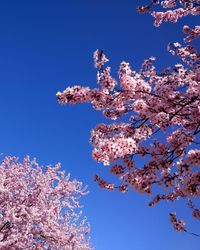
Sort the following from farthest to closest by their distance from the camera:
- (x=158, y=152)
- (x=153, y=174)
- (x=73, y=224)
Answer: (x=73, y=224) < (x=158, y=152) < (x=153, y=174)

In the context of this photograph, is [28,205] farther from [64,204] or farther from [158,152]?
[158,152]

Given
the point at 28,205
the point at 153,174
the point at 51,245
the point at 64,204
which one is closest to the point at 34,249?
the point at 51,245

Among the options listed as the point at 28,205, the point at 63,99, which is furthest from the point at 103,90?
the point at 28,205

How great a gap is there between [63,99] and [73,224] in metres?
20.9

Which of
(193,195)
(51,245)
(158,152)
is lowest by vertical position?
(193,195)

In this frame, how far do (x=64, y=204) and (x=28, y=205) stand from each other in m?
4.06

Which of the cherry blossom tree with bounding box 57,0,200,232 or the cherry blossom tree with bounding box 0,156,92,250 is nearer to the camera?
the cherry blossom tree with bounding box 57,0,200,232

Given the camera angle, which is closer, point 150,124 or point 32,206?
point 150,124

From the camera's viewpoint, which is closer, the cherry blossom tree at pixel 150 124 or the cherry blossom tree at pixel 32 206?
the cherry blossom tree at pixel 150 124

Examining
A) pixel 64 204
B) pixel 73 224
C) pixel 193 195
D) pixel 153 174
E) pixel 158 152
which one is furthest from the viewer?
pixel 73 224

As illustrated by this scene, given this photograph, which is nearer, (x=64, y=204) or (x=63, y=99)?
(x=63, y=99)

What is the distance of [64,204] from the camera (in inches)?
918

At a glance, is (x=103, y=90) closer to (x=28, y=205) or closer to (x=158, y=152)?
(x=158, y=152)

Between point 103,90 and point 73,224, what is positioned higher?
point 73,224
